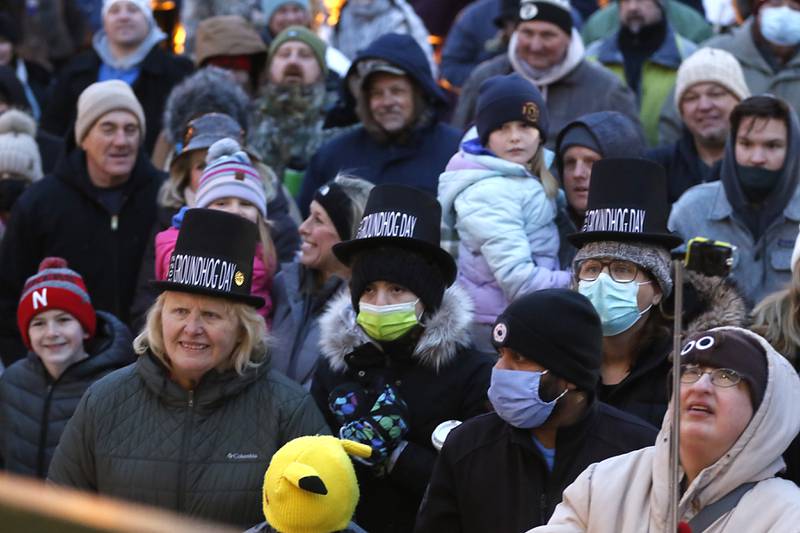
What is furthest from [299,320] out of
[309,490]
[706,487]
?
[706,487]

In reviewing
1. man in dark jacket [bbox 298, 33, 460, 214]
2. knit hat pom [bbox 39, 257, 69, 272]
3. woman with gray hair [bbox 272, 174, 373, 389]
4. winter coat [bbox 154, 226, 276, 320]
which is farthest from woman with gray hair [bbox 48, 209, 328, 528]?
man in dark jacket [bbox 298, 33, 460, 214]

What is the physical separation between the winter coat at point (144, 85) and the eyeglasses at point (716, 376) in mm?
7038

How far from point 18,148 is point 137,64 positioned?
138cm

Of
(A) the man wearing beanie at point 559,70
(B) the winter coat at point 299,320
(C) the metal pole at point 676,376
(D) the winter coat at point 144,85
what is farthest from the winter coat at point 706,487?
(D) the winter coat at point 144,85

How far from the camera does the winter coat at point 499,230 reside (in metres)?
5.75

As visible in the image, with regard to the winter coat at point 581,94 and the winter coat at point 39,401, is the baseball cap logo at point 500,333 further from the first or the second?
the winter coat at point 581,94

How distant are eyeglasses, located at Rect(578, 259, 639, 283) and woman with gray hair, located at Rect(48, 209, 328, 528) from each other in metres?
1.21

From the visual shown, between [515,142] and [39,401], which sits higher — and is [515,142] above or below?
above

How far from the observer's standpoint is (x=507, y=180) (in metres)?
5.97

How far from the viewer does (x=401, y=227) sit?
5.20 meters

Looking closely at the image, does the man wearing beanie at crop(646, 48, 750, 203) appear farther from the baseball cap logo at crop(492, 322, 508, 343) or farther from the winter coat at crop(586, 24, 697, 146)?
the baseball cap logo at crop(492, 322, 508, 343)

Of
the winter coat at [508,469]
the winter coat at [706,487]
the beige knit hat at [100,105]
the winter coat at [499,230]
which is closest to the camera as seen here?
the winter coat at [706,487]

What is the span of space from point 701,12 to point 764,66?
314cm

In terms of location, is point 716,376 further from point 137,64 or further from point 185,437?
point 137,64
